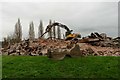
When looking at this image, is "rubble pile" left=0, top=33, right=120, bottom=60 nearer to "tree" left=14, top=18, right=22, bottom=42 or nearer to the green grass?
the green grass

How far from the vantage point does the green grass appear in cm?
1139

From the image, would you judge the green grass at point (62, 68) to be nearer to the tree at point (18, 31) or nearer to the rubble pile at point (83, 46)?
the rubble pile at point (83, 46)

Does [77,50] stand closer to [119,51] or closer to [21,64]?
[21,64]

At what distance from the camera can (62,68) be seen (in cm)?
1238

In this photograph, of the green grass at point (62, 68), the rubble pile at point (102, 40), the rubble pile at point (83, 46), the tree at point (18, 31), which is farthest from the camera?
the tree at point (18, 31)

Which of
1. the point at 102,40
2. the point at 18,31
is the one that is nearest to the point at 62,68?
the point at 102,40

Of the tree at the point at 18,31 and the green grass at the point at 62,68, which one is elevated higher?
the tree at the point at 18,31

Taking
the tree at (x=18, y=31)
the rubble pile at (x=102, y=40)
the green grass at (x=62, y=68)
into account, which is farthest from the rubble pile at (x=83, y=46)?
the tree at (x=18, y=31)

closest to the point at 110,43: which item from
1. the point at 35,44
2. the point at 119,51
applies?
the point at 119,51

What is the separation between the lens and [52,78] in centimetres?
1104

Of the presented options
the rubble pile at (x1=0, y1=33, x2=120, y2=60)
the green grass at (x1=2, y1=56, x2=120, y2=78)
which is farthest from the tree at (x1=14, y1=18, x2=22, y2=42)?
the green grass at (x1=2, y1=56, x2=120, y2=78)

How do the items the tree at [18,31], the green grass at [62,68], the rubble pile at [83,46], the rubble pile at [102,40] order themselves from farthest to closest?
1. the tree at [18,31]
2. the rubble pile at [102,40]
3. the rubble pile at [83,46]
4. the green grass at [62,68]

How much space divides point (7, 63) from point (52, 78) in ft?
12.1

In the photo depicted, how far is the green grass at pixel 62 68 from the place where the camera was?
11391 mm
